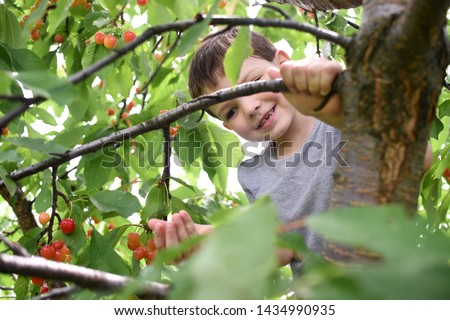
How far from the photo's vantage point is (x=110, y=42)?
6.74 feet

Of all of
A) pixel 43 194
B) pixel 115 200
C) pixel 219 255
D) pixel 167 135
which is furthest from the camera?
pixel 43 194

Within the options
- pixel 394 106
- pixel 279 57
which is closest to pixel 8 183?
pixel 394 106

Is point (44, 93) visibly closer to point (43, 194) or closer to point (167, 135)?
point (167, 135)

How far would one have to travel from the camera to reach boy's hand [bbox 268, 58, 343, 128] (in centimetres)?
98

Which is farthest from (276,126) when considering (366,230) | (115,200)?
(366,230)

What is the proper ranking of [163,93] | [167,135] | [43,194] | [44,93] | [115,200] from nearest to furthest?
[44,93], [167,135], [115,200], [43,194], [163,93]

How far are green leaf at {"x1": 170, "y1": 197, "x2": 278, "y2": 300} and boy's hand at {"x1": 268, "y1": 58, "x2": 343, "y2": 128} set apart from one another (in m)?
0.59

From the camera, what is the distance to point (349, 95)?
792mm

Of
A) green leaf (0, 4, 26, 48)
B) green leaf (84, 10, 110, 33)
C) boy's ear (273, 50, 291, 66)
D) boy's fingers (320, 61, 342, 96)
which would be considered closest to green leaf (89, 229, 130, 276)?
green leaf (0, 4, 26, 48)

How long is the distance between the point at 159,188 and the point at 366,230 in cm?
123

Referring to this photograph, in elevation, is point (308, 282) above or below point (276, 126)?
above

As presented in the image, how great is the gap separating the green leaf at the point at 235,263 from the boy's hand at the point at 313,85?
1.94 feet

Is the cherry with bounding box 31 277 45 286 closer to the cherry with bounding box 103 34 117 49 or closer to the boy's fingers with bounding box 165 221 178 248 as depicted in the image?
the boy's fingers with bounding box 165 221 178 248
